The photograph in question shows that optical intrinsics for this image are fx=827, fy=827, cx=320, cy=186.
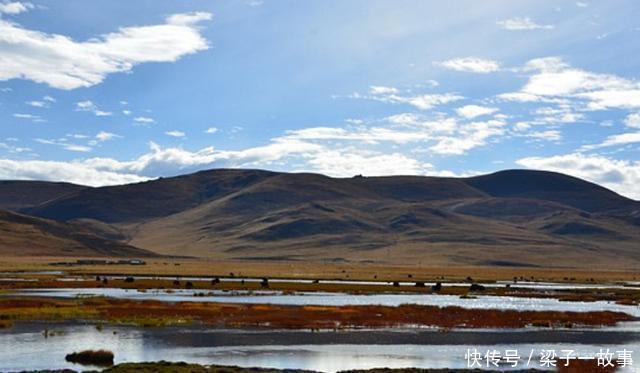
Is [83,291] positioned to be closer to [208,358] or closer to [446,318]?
[446,318]

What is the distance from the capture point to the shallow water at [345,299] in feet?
254

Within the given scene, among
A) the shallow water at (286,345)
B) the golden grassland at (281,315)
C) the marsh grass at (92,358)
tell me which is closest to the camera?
the marsh grass at (92,358)

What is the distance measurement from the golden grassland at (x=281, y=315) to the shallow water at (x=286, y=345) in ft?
12.7

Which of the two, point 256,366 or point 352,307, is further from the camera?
point 352,307

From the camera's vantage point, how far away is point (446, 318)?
6356cm

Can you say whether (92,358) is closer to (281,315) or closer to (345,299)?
(281,315)

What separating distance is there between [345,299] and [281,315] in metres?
22.8

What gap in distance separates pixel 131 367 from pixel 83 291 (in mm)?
57261

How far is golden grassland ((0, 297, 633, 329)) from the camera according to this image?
57156 millimetres

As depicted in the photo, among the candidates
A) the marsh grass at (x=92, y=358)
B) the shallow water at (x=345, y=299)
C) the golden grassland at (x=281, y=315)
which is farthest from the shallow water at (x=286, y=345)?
the shallow water at (x=345, y=299)

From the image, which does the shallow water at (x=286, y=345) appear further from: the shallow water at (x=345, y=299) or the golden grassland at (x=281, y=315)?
the shallow water at (x=345, y=299)

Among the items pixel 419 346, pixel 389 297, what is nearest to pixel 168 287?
pixel 389 297

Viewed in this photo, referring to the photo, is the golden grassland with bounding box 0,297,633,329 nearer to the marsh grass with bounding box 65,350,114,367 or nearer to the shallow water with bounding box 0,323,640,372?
the shallow water with bounding box 0,323,640,372

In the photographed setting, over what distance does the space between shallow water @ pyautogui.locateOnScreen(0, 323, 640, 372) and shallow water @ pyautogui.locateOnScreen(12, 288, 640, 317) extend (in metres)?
22.7
